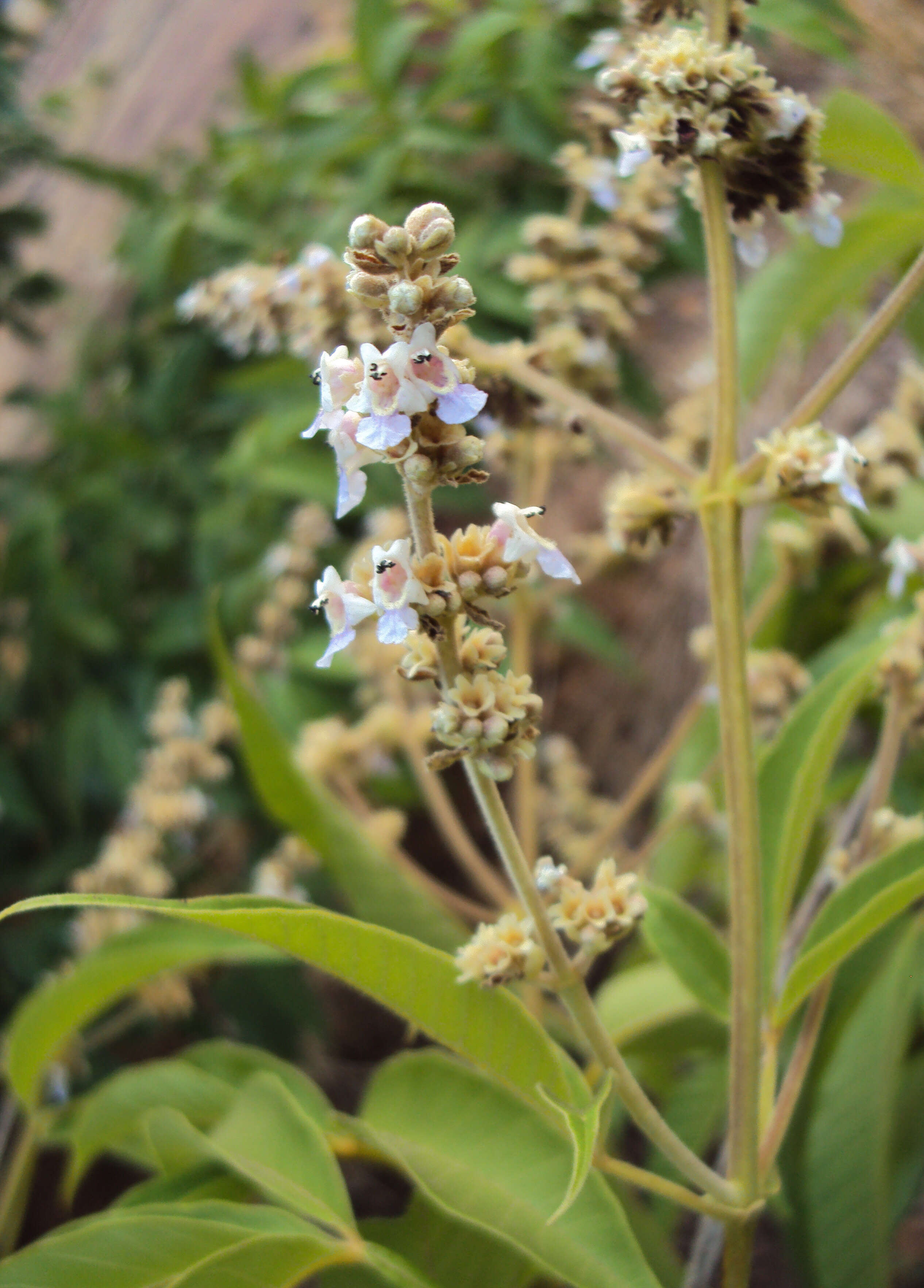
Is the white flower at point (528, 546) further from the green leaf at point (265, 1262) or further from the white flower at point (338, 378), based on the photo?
the green leaf at point (265, 1262)

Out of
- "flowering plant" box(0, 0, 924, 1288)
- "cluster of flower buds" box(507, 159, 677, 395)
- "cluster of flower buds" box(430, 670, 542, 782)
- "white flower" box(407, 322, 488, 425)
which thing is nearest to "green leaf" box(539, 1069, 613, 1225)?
"flowering plant" box(0, 0, 924, 1288)

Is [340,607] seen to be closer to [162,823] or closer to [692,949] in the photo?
[692,949]

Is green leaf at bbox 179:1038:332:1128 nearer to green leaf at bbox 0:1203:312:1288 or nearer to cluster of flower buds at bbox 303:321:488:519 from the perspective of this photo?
green leaf at bbox 0:1203:312:1288

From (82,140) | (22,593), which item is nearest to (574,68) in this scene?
(22,593)

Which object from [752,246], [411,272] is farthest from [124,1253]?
[752,246]

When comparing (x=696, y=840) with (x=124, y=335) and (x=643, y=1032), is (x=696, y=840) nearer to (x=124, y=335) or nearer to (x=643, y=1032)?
(x=643, y=1032)

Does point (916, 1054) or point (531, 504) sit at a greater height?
point (531, 504)
